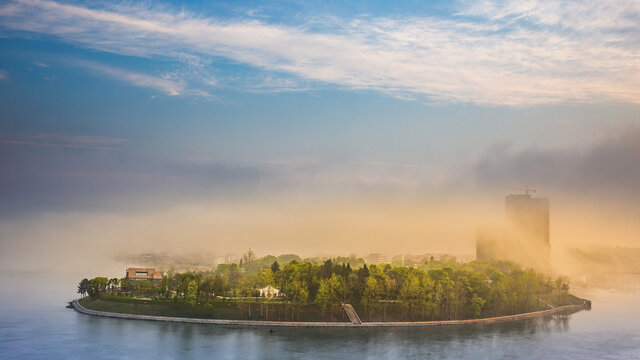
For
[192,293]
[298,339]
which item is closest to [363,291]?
[298,339]

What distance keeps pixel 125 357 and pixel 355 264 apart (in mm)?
85400

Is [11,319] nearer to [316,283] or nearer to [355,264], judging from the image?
[316,283]

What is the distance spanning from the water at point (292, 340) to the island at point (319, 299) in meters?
2.78

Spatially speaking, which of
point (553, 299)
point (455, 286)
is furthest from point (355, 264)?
point (455, 286)

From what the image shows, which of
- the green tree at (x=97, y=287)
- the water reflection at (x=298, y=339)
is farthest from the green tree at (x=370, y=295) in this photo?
the green tree at (x=97, y=287)

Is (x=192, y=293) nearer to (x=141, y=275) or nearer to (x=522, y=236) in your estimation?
(x=141, y=275)

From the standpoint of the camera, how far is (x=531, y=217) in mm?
173250

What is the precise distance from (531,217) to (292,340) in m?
136

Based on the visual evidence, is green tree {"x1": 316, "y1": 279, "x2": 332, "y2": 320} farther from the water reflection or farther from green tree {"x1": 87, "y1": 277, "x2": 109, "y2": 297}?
green tree {"x1": 87, "y1": 277, "x2": 109, "y2": 297}

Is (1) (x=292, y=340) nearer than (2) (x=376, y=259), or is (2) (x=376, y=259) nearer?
(1) (x=292, y=340)

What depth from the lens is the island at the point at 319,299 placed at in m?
63.1

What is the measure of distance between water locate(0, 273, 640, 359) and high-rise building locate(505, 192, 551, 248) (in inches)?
4118

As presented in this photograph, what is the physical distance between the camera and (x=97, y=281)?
72562 millimetres

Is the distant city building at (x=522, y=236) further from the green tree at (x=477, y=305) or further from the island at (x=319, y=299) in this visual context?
the green tree at (x=477, y=305)
